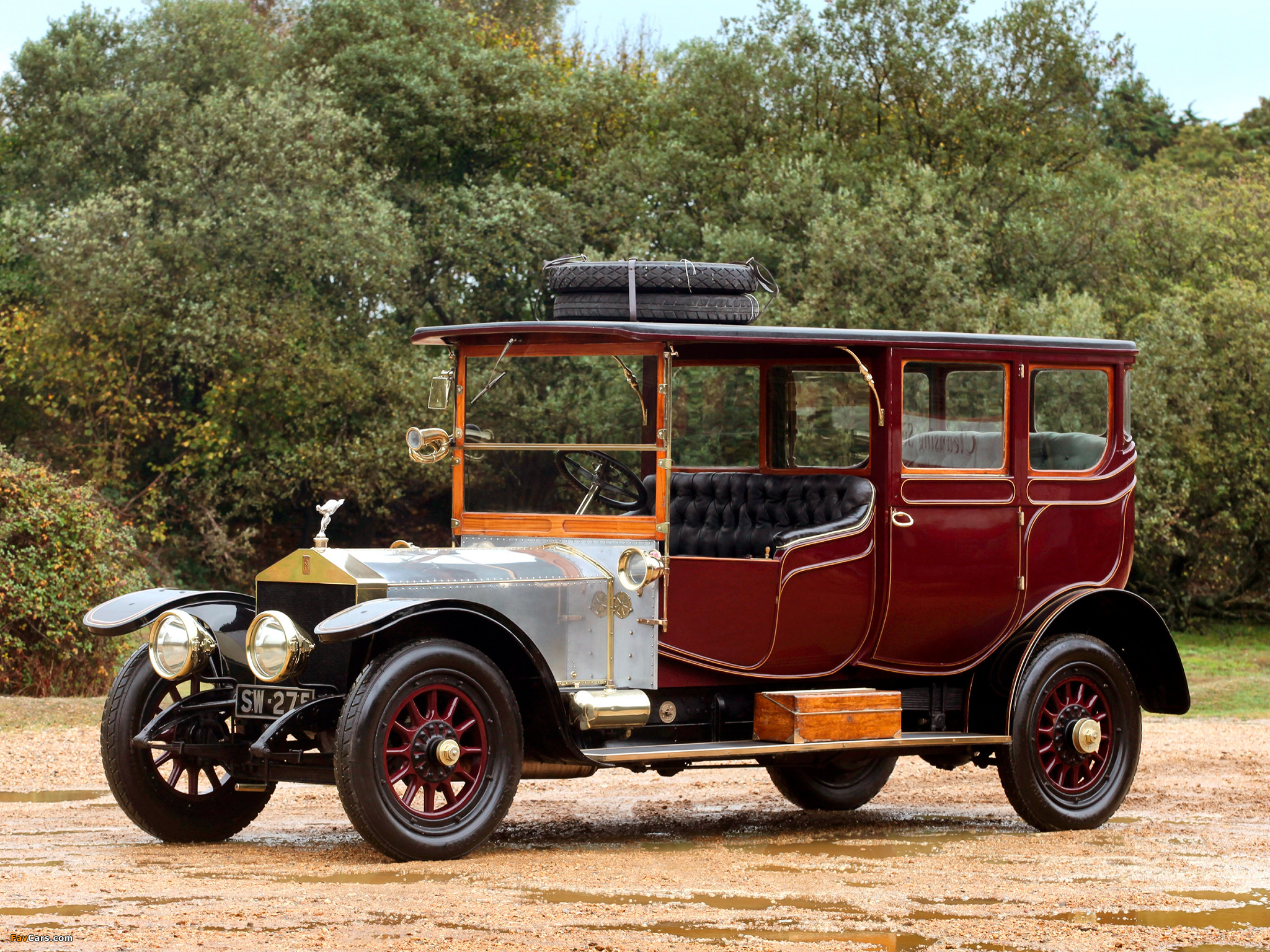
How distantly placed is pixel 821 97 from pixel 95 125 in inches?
477

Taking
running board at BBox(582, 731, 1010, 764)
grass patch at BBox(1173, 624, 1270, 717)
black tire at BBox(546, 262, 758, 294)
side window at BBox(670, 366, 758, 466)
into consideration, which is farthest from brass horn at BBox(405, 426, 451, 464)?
grass patch at BBox(1173, 624, 1270, 717)

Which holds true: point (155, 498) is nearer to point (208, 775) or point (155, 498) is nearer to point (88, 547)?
point (88, 547)

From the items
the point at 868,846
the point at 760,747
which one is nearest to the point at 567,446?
the point at 760,747

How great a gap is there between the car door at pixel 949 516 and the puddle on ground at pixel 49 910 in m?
4.02

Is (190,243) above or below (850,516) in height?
above

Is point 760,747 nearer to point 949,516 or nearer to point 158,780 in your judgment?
point 949,516

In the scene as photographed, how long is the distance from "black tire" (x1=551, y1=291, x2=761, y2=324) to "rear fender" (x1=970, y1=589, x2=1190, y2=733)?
2199 millimetres

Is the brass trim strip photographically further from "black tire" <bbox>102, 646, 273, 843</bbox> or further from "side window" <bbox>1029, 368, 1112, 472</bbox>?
"side window" <bbox>1029, 368, 1112, 472</bbox>

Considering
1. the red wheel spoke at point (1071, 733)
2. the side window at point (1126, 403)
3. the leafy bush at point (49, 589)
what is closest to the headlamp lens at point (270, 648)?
the red wheel spoke at point (1071, 733)

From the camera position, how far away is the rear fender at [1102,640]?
26.1 feet

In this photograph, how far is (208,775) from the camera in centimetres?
705

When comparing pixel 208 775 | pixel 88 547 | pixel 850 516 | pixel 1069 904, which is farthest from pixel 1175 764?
pixel 88 547

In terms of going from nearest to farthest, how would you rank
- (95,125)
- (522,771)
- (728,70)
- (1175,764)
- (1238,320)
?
(522,771)
(1175,764)
(1238,320)
(95,125)
(728,70)

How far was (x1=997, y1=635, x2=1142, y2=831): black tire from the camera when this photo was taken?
7.82 m
